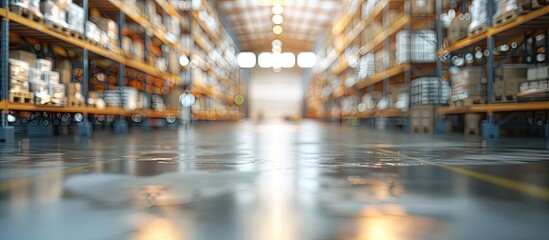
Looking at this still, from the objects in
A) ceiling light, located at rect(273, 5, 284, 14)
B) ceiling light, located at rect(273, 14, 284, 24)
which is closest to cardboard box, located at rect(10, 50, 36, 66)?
ceiling light, located at rect(273, 5, 284, 14)

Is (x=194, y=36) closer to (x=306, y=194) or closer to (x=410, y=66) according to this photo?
(x=410, y=66)

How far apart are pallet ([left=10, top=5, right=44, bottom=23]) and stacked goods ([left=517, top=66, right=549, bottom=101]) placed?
23.5ft

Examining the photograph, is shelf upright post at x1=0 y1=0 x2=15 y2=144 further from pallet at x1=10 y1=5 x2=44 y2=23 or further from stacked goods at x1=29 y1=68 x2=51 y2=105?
stacked goods at x1=29 y1=68 x2=51 y2=105

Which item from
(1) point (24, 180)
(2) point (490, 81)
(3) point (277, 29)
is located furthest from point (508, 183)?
(3) point (277, 29)

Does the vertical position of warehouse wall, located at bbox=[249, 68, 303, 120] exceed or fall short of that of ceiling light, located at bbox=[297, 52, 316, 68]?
it falls short

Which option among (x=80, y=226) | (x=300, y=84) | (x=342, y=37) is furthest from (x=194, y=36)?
(x=300, y=84)

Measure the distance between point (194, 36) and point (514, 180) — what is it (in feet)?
51.0

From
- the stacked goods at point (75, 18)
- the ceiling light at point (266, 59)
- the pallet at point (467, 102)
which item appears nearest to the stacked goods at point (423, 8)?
the pallet at point (467, 102)

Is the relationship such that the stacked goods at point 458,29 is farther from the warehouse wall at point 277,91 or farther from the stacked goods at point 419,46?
the warehouse wall at point 277,91

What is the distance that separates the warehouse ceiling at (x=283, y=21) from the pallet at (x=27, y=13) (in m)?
20.2

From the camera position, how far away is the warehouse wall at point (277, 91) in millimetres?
44375

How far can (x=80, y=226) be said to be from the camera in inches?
60.4

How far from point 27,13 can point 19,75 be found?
851 mm

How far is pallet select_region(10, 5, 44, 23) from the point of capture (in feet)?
19.5
